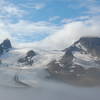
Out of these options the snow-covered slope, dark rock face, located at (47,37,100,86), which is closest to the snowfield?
the snow-covered slope

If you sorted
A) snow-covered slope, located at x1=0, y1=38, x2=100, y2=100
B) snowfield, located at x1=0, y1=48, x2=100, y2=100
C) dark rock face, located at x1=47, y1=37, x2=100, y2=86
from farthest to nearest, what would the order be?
1. dark rock face, located at x1=47, y1=37, x2=100, y2=86
2. snowfield, located at x1=0, y1=48, x2=100, y2=100
3. snow-covered slope, located at x1=0, y1=38, x2=100, y2=100

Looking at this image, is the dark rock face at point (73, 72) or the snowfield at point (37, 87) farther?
the dark rock face at point (73, 72)

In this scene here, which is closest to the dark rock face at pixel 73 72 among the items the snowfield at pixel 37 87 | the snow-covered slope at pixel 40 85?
the snow-covered slope at pixel 40 85

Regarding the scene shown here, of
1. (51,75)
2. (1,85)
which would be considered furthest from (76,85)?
(1,85)

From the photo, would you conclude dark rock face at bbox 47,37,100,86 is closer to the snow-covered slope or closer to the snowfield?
the snow-covered slope

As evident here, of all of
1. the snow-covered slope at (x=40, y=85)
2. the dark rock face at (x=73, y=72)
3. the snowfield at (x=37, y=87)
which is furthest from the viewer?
the dark rock face at (x=73, y=72)

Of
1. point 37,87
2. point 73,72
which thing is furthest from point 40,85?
point 73,72

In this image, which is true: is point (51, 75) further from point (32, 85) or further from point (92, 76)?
point (32, 85)

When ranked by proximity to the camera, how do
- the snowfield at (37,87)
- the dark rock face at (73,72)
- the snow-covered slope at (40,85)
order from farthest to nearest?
the dark rock face at (73,72) < the snowfield at (37,87) < the snow-covered slope at (40,85)

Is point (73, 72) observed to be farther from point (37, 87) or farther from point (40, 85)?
point (37, 87)

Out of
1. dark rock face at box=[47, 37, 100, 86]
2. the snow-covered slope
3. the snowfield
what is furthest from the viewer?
dark rock face at box=[47, 37, 100, 86]

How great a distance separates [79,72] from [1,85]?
50342 millimetres

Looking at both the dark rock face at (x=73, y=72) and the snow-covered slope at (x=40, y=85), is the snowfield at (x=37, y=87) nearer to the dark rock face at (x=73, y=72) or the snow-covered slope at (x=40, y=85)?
the snow-covered slope at (x=40, y=85)

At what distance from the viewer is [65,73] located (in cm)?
15812
